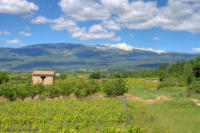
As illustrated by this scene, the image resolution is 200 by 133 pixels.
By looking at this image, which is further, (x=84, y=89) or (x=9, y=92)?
(x=84, y=89)

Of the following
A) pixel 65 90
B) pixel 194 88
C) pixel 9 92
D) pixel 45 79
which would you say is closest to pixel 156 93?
pixel 194 88

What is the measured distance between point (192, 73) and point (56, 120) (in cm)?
6560

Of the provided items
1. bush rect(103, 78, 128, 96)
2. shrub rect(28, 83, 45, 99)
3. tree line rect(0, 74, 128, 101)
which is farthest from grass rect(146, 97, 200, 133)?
shrub rect(28, 83, 45, 99)

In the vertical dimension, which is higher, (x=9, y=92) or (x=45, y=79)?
(x=45, y=79)

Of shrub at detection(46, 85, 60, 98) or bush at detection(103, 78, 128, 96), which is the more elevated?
bush at detection(103, 78, 128, 96)

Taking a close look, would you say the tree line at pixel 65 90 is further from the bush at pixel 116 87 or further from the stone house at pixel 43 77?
the stone house at pixel 43 77

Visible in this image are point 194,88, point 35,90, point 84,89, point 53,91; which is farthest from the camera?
point 35,90

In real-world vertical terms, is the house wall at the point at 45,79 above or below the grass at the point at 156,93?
above

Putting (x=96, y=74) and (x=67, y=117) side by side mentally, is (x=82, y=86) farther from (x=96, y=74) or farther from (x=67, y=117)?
(x=96, y=74)

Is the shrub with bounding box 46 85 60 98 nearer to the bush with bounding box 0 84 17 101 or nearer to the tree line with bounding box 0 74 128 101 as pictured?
the tree line with bounding box 0 74 128 101

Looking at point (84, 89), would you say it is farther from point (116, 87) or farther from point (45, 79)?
point (45, 79)

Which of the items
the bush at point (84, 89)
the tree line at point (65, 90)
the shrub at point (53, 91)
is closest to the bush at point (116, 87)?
the tree line at point (65, 90)

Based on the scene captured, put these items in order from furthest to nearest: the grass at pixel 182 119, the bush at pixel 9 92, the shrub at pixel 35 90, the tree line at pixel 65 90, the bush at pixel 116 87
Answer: the shrub at pixel 35 90 → the bush at pixel 9 92 → the tree line at pixel 65 90 → the bush at pixel 116 87 → the grass at pixel 182 119

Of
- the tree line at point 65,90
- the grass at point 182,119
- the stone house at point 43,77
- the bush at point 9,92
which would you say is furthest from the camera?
the stone house at point 43,77
